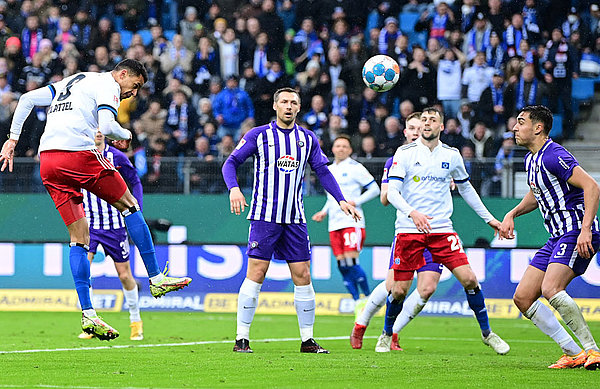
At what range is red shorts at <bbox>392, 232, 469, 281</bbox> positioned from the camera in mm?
9266

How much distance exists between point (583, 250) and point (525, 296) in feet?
2.35

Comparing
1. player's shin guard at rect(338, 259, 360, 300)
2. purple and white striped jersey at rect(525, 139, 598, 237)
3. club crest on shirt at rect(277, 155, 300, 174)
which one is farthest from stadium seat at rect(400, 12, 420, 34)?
purple and white striped jersey at rect(525, 139, 598, 237)

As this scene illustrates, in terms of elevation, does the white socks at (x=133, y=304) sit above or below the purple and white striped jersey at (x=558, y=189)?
below

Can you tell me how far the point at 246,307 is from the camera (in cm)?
910

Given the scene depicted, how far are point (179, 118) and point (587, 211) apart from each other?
460 inches

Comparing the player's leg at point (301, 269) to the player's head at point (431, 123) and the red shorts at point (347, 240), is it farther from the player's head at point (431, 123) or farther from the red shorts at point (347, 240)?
the red shorts at point (347, 240)

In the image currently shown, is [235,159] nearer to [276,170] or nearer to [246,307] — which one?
[276,170]

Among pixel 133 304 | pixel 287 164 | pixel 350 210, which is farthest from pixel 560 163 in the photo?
pixel 133 304

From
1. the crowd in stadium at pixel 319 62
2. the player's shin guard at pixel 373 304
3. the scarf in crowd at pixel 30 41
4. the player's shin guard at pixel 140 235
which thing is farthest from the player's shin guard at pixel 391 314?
the scarf in crowd at pixel 30 41

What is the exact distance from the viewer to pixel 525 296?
26.3ft

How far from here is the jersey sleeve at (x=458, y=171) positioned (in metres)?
9.55

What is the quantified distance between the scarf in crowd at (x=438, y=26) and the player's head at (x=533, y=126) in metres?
10.7

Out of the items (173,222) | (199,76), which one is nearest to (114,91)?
(173,222)

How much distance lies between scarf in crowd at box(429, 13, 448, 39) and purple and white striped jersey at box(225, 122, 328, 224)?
10096mm
